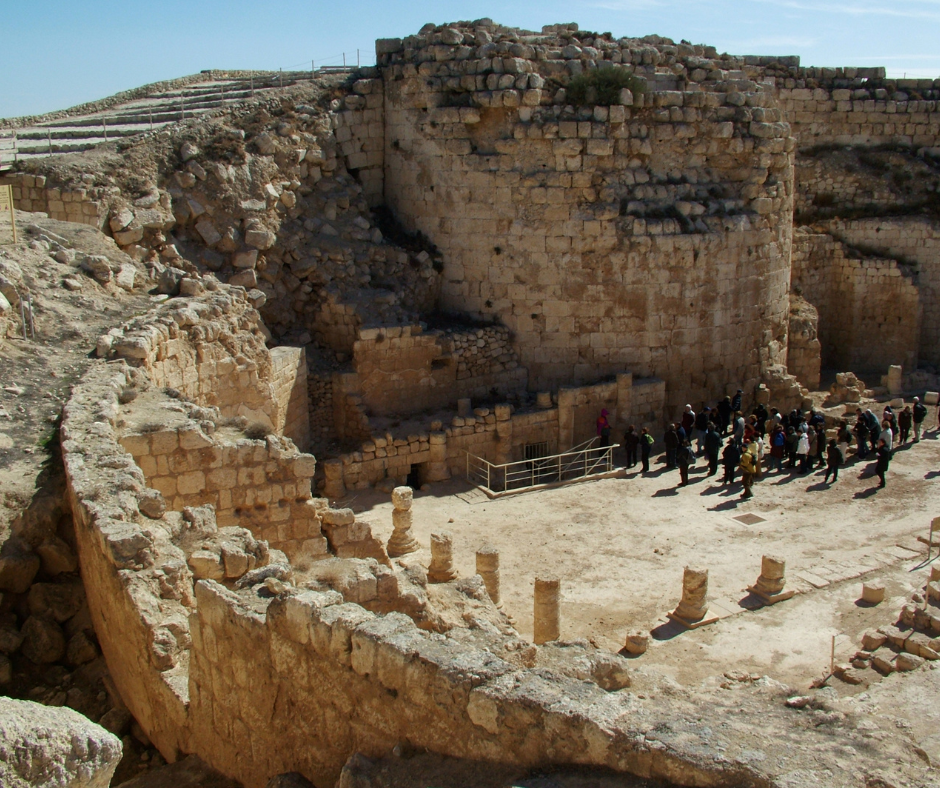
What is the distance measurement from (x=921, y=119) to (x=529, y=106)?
1336 cm

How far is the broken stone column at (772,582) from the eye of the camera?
35.9ft

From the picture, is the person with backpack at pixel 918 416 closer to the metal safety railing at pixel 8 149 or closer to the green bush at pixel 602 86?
the green bush at pixel 602 86

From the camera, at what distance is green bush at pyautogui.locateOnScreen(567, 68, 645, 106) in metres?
16.5

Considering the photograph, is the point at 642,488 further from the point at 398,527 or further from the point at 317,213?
the point at 317,213

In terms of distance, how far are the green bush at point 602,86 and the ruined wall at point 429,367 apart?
4.34 meters

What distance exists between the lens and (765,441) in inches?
668

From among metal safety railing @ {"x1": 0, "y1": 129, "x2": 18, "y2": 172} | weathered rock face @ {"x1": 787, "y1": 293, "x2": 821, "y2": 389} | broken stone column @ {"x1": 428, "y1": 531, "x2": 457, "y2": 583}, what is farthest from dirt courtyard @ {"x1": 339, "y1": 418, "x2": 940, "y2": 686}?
metal safety railing @ {"x1": 0, "y1": 129, "x2": 18, "y2": 172}

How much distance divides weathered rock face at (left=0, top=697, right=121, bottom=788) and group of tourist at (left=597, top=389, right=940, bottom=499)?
12.6 meters

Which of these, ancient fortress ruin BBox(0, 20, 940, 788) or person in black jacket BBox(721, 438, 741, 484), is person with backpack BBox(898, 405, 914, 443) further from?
person in black jacket BBox(721, 438, 741, 484)

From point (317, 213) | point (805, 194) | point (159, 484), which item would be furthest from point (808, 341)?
point (159, 484)

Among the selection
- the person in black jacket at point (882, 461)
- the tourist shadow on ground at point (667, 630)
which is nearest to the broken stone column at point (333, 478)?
the tourist shadow on ground at point (667, 630)

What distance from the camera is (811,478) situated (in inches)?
599

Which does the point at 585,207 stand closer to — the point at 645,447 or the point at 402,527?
the point at 645,447

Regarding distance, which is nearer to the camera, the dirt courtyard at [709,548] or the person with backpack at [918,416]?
the dirt courtyard at [709,548]
